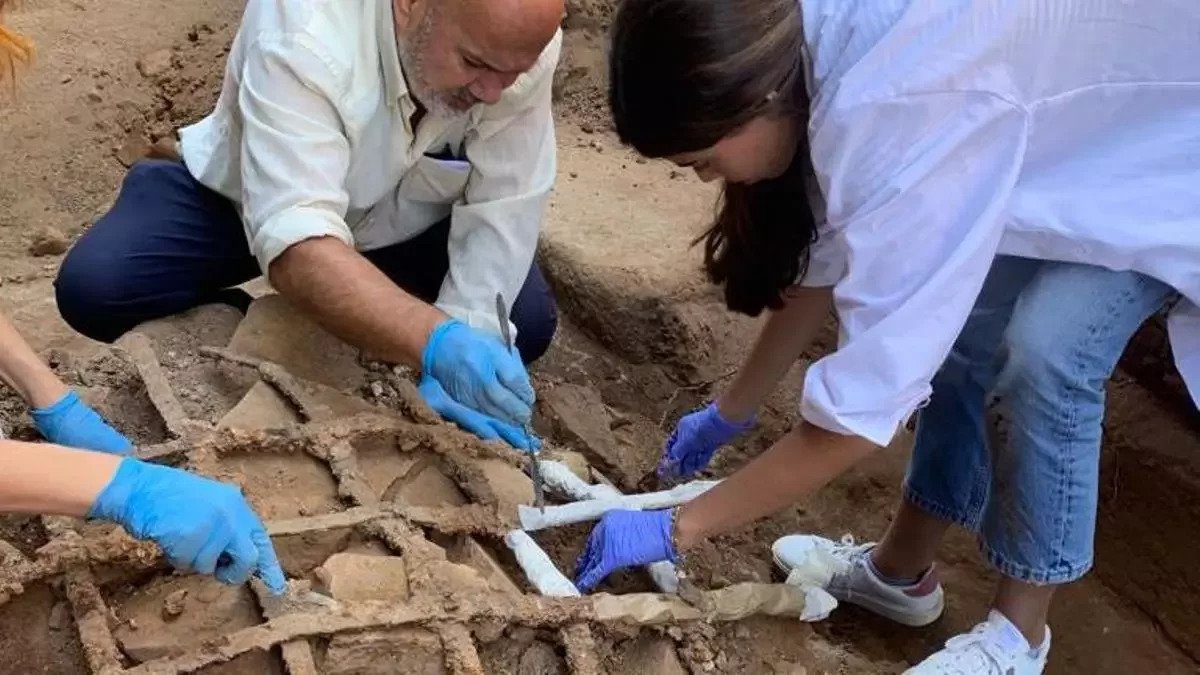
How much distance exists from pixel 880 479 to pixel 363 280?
152 cm

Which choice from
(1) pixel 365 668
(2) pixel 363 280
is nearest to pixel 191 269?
(2) pixel 363 280

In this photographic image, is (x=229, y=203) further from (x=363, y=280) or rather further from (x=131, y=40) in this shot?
(x=131, y=40)

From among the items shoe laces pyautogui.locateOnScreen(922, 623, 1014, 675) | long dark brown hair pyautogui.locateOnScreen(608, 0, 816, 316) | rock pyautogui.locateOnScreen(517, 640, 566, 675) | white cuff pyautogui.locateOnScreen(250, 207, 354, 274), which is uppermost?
long dark brown hair pyautogui.locateOnScreen(608, 0, 816, 316)

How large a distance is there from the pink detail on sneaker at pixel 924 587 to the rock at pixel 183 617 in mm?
1403

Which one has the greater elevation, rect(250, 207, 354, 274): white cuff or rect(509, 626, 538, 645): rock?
rect(250, 207, 354, 274): white cuff

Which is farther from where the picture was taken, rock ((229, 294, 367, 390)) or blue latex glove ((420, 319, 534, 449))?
rock ((229, 294, 367, 390))

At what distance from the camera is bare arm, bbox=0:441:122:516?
1721 mm

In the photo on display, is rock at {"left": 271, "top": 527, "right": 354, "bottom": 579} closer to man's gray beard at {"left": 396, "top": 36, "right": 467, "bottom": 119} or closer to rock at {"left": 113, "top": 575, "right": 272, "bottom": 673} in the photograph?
rock at {"left": 113, "top": 575, "right": 272, "bottom": 673}

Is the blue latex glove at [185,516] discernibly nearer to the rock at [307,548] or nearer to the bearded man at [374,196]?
the rock at [307,548]

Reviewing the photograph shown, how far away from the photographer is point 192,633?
1.94m

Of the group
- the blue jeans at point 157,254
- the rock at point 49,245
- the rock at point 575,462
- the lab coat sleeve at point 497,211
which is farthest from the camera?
the rock at point 49,245

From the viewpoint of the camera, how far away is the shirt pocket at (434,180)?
2.79 m

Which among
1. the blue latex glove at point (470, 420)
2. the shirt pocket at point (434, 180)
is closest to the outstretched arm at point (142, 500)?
the blue latex glove at point (470, 420)

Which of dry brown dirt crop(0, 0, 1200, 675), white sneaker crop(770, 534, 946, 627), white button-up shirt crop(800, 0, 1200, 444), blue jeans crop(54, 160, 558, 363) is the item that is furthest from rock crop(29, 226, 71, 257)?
white button-up shirt crop(800, 0, 1200, 444)
